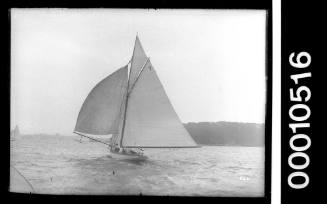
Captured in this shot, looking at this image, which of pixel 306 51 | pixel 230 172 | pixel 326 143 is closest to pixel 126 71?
pixel 230 172

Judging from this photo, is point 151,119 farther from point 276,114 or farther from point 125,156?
point 276,114

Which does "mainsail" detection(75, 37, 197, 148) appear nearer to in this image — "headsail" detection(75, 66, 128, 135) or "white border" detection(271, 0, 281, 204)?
"headsail" detection(75, 66, 128, 135)

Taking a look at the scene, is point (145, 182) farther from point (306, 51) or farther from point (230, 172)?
point (306, 51)

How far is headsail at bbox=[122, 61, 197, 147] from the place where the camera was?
2.35m

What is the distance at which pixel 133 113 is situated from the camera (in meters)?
2.36

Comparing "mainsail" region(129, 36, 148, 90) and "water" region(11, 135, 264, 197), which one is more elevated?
"mainsail" region(129, 36, 148, 90)

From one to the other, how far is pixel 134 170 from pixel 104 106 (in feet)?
1.31

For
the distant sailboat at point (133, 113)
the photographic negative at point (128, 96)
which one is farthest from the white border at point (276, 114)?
the distant sailboat at point (133, 113)

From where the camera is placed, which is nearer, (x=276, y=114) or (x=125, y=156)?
(x=276, y=114)

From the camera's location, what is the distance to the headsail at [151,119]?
2.35m

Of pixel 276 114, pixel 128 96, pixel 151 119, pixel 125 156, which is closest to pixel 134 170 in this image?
pixel 125 156

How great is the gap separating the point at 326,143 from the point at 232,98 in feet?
1.86

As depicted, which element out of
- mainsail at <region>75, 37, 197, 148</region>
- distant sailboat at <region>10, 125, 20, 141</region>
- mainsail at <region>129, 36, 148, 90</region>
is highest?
mainsail at <region>129, 36, 148, 90</region>

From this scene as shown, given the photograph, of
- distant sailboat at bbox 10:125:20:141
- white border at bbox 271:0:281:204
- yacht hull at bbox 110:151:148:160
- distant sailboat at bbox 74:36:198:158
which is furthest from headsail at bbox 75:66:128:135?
white border at bbox 271:0:281:204
